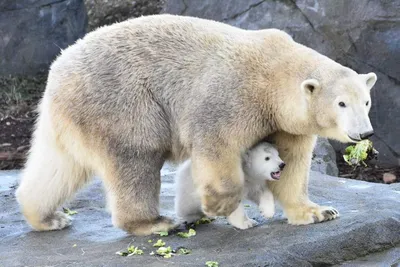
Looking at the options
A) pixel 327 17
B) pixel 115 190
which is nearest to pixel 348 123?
pixel 115 190

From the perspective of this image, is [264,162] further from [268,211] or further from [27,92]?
[27,92]

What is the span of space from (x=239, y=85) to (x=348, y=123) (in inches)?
34.5

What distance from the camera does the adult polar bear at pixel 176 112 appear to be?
5.84 metres

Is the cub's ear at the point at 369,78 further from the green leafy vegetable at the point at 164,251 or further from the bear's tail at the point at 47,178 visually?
the bear's tail at the point at 47,178

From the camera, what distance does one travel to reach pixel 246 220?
6312mm

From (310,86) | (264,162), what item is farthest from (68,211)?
(310,86)

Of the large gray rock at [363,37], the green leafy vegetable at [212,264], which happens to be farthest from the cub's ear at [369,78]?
the large gray rock at [363,37]

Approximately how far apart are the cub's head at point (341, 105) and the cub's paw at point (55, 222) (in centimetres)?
220

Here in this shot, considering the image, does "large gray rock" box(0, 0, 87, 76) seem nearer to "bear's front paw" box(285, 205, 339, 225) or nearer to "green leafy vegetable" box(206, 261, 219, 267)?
"bear's front paw" box(285, 205, 339, 225)

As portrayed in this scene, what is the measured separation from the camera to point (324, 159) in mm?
9602

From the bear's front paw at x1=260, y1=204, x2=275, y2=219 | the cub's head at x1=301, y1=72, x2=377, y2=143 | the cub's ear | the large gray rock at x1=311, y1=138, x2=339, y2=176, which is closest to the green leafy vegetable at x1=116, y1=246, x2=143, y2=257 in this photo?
the bear's front paw at x1=260, y1=204, x2=275, y2=219

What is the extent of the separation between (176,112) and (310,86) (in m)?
1.05

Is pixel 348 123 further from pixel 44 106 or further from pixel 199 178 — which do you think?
pixel 44 106

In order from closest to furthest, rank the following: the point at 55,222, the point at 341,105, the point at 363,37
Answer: the point at 341,105, the point at 55,222, the point at 363,37
